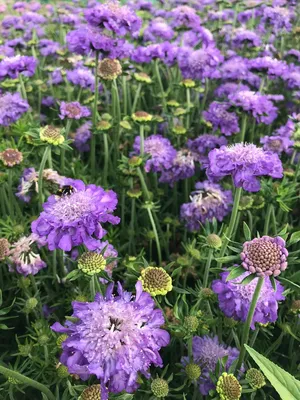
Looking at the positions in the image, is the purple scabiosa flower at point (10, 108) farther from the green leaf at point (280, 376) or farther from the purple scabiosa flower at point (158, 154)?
the green leaf at point (280, 376)

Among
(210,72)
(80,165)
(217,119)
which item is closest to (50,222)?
(80,165)

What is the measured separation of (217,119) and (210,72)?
1.46ft

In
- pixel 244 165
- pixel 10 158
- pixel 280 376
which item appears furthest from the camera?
pixel 10 158

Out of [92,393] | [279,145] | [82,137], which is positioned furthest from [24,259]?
[279,145]

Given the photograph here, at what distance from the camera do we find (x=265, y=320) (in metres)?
1.57

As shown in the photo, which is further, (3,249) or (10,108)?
(10,108)

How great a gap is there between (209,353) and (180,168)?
1.18 m

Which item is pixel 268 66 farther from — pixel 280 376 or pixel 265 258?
pixel 280 376

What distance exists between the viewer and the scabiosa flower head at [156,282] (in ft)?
4.93

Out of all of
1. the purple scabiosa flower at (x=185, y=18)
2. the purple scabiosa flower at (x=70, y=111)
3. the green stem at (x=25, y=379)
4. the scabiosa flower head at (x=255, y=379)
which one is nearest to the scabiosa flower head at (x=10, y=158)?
the purple scabiosa flower at (x=70, y=111)

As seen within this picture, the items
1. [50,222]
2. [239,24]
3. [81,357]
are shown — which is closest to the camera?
[81,357]

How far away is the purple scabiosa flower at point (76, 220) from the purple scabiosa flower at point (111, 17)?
121cm

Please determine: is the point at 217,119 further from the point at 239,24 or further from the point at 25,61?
the point at 239,24

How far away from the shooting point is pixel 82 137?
2.92 metres
